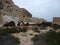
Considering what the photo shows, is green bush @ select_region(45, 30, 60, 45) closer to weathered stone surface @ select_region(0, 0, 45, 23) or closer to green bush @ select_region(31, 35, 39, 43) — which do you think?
green bush @ select_region(31, 35, 39, 43)

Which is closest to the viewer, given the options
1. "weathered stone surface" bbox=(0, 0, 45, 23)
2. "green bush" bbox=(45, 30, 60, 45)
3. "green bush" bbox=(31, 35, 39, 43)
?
"green bush" bbox=(45, 30, 60, 45)

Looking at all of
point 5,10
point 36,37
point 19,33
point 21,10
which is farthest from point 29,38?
point 21,10

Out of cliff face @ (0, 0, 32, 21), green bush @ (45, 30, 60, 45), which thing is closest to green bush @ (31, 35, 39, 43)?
green bush @ (45, 30, 60, 45)

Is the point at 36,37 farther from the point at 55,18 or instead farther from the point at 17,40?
the point at 55,18

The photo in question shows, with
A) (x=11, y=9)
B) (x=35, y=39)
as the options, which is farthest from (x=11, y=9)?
(x=35, y=39)

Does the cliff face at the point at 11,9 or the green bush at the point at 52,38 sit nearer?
the green bush at the point at 52,38

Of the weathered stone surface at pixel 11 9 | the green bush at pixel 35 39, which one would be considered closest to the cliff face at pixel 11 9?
the weathered stone surface at pixel 11 9

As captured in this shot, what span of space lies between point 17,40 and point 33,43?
182 centimetres

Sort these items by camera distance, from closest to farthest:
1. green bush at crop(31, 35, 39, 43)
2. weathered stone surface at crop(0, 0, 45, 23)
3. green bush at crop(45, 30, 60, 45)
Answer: green bush at crop(45, 30, 60, 45), green bush at crop(31, 35, 39, 43), weathered stone surface at crop(0, 0, 45, 23)

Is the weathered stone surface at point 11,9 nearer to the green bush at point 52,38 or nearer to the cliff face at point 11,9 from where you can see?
the cliff face at point 11,9

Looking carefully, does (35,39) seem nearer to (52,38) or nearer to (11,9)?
(52,38)

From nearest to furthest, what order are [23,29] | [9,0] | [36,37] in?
[36,37]
[23,29]
[9,0]

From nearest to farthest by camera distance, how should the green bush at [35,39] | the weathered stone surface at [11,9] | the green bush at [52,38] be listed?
the green bush at [52,38], the green bush at [35,39], the weathered stone surface at [11,9]

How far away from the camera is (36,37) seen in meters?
26.4
